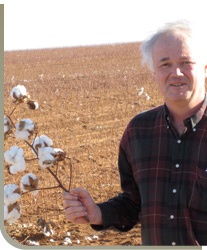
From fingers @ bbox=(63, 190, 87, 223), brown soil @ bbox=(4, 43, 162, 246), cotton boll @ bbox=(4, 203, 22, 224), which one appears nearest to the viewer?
cotton boll @ bbox=(4, 203, 22, 224)

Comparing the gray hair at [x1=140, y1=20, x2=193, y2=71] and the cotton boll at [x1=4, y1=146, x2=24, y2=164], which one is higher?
the gray hair at [x1=140, y1=20, x2=193, y2=71]

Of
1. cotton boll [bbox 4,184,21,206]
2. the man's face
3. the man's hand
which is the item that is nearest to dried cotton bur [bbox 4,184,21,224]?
cotton boll [bbox 4,184,21,206]

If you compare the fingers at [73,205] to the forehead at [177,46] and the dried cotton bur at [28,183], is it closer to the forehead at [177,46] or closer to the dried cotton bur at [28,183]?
the dried cotton bur at [28,183]

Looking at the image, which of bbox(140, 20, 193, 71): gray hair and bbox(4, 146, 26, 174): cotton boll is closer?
bbox(4, 146, 26, 174): cotton boll

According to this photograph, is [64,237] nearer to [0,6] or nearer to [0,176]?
[0,176]

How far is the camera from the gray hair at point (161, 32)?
118 centimetres

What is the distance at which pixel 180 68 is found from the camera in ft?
3.90

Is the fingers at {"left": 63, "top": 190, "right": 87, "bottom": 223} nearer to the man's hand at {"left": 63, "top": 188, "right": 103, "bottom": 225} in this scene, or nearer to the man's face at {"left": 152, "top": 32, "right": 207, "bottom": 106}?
the man's hand at {"left": 63, "top": 188, "right": 103, "bottom": 225}

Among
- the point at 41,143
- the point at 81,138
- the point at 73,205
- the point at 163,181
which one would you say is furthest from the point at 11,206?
the point at 81,138

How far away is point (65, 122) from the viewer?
5.71 meters

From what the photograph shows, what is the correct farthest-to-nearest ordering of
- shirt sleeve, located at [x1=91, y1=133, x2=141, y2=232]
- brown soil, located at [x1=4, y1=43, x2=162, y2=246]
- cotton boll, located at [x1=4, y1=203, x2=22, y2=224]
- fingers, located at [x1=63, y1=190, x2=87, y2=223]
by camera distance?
brown soil, located at [x1=4, y1=43, x2=162, y2=246] < shirt sleeve, located at [x1=91, y1=133, x2=141, y2=232] < fingers, located at [x1=63, y1=190, x2=87, y2=223] < cotton boll, located at [x1=4, y1=203, x2=22, y2=224]

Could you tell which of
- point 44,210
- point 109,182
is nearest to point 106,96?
point 109,182

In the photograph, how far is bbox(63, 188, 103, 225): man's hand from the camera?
3.72 ft

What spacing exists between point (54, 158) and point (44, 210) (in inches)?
89.8
